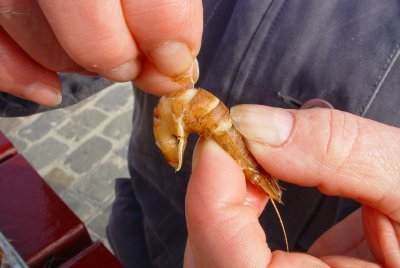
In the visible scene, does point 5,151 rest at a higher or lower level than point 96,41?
lower

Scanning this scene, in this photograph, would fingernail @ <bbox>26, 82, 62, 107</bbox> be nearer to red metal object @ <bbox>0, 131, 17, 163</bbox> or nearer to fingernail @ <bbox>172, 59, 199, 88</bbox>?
fingernail @ <bbox>172, 59, 199, 88</bbox>

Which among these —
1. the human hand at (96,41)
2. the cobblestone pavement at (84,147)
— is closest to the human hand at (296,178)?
the human hand at (96,41)

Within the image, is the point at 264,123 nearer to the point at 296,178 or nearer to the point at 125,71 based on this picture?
the point at 296,178

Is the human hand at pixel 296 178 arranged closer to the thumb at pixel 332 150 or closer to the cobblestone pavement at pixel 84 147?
the thumb at pixel 332 150

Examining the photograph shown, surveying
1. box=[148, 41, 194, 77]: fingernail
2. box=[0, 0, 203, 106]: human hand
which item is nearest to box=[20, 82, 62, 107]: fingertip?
box=[0, 0, 203, 106]: human hand

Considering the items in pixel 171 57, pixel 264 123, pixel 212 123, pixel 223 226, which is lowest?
pixel 223 226

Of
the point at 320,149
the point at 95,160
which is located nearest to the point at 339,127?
the point at 320,149

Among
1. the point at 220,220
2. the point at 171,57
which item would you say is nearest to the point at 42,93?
the point at 171,57
